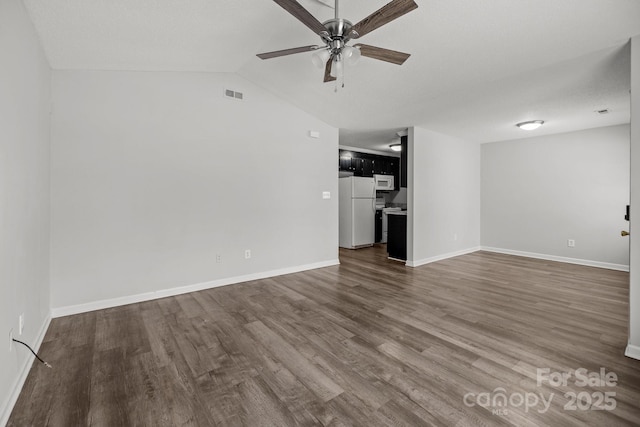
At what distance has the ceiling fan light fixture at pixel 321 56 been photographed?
2148mm

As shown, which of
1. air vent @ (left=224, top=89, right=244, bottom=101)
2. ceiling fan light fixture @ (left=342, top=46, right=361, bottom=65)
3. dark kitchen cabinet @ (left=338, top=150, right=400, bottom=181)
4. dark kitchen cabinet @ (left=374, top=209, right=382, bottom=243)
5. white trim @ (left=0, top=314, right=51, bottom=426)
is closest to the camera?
white trim @ (left=0, top=314, right=51, bottom=426)

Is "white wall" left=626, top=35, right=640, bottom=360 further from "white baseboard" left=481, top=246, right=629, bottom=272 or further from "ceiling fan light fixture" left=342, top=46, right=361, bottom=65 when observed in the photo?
"white baseboard" left=481, top=246, right=629, bottom=272

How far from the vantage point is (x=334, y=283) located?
388 cm

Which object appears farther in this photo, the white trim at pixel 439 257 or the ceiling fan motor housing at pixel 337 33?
the white trim at pixel 439 257

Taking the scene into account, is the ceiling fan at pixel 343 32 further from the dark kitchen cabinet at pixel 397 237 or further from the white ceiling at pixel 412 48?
the dark kitchen cabinet at pixel 397 237

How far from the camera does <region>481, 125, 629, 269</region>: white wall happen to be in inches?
182

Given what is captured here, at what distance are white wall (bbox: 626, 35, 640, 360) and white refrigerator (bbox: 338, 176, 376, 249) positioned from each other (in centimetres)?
467

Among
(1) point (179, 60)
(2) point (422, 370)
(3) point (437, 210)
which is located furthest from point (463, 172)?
(1) point (179, 60)

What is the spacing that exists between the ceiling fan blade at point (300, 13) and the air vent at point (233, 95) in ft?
7.23

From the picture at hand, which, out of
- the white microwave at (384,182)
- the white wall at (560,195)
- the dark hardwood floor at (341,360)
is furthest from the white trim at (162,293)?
the white wall at (560,195)

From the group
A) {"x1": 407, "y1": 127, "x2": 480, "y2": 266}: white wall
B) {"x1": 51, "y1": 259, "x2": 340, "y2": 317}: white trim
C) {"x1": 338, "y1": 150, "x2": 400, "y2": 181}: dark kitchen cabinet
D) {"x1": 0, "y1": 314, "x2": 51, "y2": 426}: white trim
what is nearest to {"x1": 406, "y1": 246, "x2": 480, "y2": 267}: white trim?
{"x1": 407, "y1": 127, "x2": 480, "y2": 266}: white wall

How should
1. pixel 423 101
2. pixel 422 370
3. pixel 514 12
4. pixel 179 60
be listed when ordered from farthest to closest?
pixel 423 101, pixel 179 60, pixel 514 12, pixel 422 370

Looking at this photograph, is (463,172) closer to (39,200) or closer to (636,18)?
(636,18)

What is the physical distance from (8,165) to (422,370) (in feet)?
9.50
